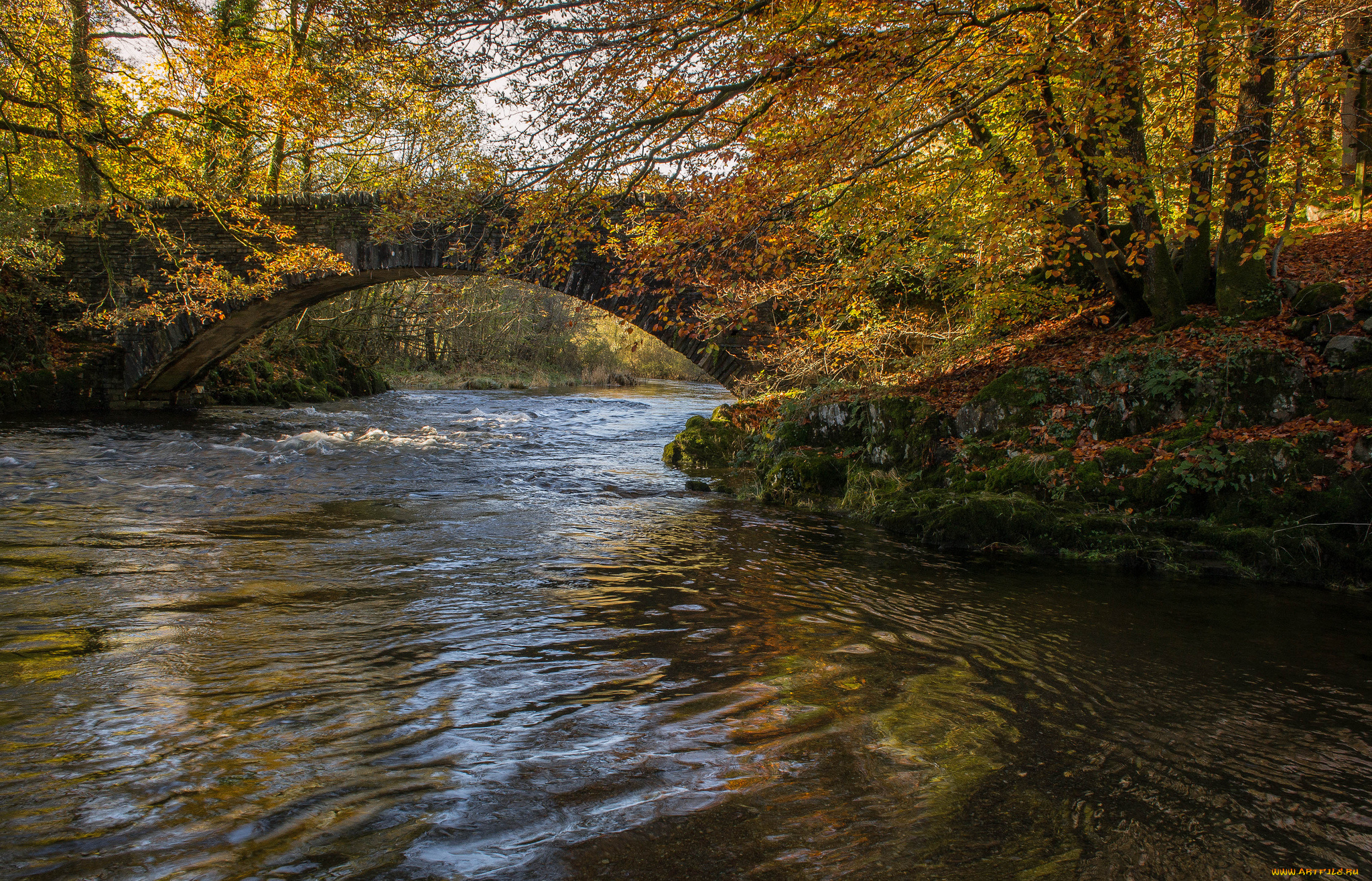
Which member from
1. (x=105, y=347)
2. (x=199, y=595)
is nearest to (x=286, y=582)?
(x=199, y=595)

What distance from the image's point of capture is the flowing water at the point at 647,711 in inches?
88.2

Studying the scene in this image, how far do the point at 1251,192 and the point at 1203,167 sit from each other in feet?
1.96

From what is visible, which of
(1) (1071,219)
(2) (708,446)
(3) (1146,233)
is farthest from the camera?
(2) (708,446)

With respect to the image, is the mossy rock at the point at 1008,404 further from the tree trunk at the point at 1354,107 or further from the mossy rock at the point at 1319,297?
the tree trunk at the point at 1354,107

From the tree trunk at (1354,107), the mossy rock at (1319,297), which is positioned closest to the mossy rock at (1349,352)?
the mossy rock at (1319,297)

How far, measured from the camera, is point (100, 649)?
355 cm

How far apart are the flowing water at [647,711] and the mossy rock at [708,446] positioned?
4.43 metres

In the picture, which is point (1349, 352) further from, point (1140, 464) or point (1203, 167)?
point (1203, 167)

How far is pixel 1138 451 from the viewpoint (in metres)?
6.49

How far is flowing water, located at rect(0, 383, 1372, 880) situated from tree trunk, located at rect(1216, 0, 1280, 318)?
3.18 metres

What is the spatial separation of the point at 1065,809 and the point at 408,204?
8.43m

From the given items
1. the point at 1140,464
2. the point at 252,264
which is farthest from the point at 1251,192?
the point at 252,264

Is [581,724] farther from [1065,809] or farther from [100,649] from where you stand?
[100,649]

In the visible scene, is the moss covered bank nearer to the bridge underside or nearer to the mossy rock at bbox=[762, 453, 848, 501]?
the mossy rock at bbox=[762, 453, 848, 501]
